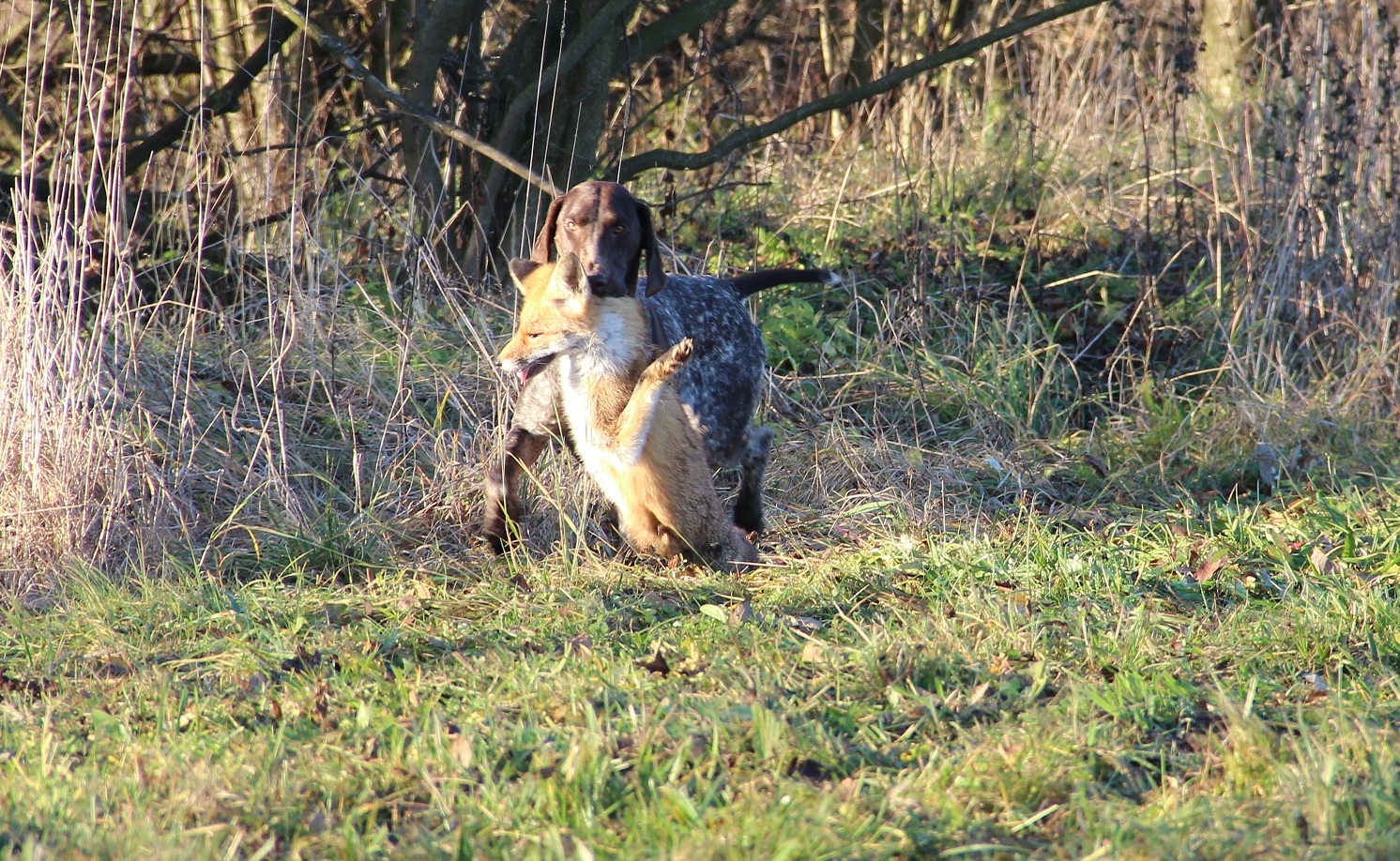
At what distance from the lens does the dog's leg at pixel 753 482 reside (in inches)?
212

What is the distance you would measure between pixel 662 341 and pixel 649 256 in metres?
0.30

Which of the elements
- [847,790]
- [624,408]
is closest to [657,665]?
[847,790]

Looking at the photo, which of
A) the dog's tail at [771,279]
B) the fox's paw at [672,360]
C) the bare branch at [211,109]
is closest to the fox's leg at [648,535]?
the fox's paw at [672,360]

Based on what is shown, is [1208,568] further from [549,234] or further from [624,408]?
[549,234]

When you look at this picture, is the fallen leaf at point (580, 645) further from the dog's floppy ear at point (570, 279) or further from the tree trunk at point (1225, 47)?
the tree trunk at point (1225, 47)

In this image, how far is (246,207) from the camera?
7.06 m

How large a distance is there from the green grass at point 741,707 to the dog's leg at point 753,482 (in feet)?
1.64

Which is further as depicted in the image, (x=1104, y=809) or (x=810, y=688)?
(x=810, y=688)

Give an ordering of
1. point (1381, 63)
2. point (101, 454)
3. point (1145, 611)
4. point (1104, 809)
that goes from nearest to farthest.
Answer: point (1104, 809) → point (1145, 611) → point (101, 454) → point (1381, 63)

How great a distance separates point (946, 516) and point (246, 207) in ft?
12.6

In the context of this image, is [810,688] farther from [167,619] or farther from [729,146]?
[729,146]

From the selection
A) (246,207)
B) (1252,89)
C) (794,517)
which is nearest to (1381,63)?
(1252,89)

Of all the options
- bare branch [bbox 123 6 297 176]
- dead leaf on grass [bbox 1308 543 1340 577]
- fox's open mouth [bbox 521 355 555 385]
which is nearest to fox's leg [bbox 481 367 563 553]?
fox's open mouth [bbox 521 355 555 385]

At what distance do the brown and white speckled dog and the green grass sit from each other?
1.55 ft
